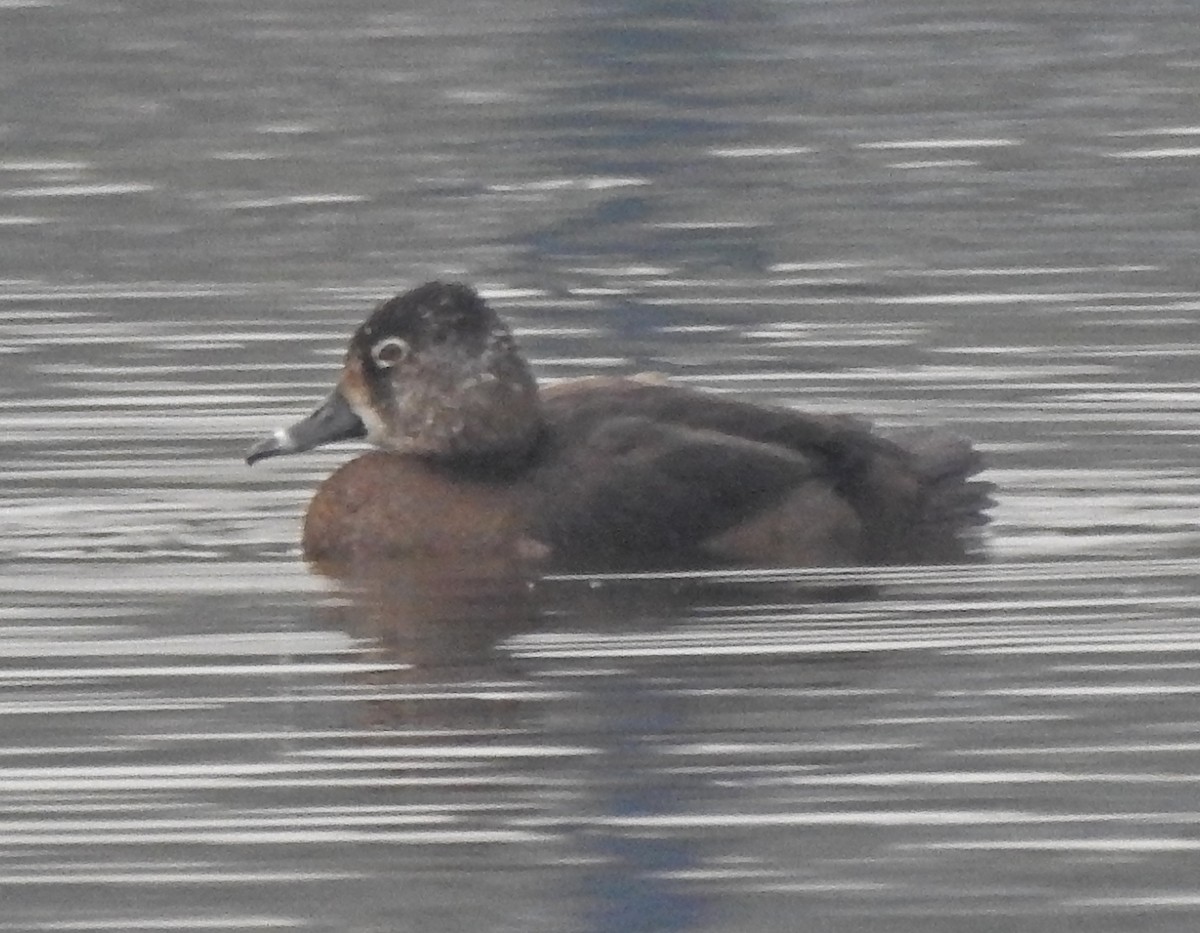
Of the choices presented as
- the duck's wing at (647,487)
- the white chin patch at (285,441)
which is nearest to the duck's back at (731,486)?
the duck's wing at (647,487)

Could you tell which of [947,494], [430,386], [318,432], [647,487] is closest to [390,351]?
[430,386]

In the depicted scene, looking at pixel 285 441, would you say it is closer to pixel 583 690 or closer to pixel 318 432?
pixel 318 432

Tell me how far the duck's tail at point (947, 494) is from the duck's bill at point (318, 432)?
1443mm

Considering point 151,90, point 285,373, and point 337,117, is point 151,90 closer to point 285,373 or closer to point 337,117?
point 337,117

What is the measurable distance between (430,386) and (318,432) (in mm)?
316

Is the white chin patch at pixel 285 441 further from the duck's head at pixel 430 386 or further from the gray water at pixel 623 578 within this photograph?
the gray water at pixel 623 578

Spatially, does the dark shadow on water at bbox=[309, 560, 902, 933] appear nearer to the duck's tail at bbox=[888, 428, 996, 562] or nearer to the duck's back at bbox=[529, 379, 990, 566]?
the duck's back at bbox=[529, 379, 990, 566]

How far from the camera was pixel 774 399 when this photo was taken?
1206 cm

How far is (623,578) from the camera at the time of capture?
9.82m

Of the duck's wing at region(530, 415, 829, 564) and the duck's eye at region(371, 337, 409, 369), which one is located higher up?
the duck's eye at region(371, 337, 409, 369)

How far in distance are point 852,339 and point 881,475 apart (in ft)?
8.05

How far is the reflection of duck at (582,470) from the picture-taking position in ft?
32.7

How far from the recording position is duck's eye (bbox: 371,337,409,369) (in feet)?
33.8

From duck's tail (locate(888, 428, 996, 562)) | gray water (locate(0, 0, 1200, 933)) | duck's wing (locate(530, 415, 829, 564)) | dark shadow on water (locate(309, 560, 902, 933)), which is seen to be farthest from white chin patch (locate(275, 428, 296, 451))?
duck's tail (locate(888, 428, 996, 562))
